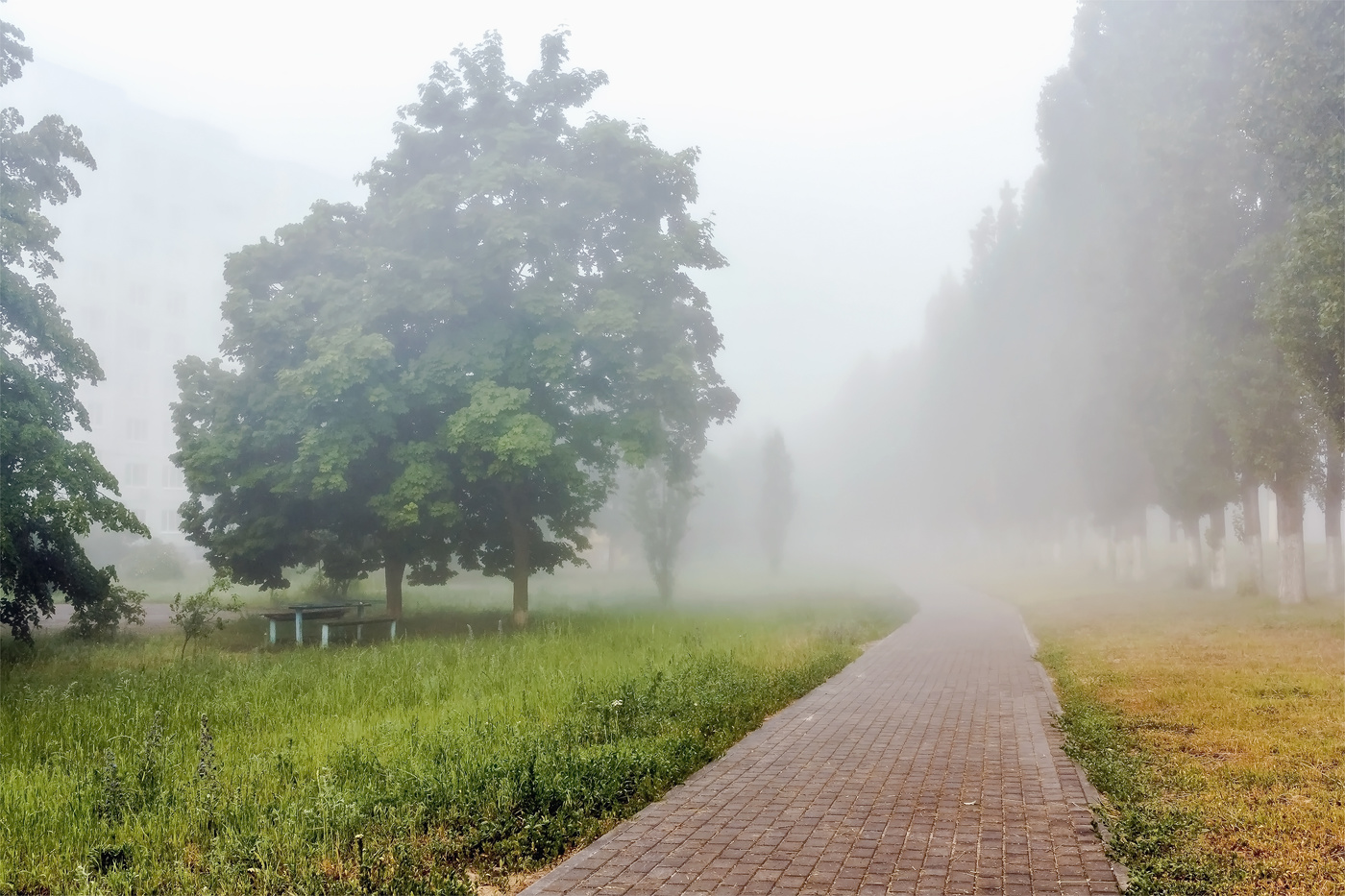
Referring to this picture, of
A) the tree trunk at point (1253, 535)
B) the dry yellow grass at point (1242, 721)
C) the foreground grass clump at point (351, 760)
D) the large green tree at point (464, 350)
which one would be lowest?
the dry yellow grass at point (1242, 721)

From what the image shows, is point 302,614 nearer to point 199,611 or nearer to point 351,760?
point 199,611

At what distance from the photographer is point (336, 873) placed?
4.97 m

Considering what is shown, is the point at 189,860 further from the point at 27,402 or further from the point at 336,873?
the point at 27,402

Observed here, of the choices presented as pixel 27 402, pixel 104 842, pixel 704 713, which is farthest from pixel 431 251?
pixel 104 842

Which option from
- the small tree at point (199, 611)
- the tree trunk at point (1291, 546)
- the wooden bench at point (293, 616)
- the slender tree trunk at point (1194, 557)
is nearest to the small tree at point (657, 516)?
the wooden bench at point (293, 616)

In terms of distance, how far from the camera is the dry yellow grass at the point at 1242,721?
5.40 m

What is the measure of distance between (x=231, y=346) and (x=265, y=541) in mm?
4621

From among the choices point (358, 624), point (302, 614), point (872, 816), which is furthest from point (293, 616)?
point (872, 816)

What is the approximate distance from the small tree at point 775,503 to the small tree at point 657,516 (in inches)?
1293

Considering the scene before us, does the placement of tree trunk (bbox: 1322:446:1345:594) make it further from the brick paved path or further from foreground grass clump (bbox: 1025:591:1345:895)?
the brick paved path

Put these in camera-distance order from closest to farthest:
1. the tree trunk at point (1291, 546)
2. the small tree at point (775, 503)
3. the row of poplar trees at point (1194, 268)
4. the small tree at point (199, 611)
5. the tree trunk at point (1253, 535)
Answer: the row of poplar trees at point (1194, 268), the small tree at point (199, 611), the tree trunk at point (1291, 546), the tree trunk at point (1253, 535), the small tree at point (775, 503)

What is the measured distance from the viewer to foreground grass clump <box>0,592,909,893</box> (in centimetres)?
521

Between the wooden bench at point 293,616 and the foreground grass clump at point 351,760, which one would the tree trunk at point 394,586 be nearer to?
the wooden bench at point 293,616

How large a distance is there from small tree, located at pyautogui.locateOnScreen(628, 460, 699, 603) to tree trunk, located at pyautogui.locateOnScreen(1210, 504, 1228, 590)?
17810mm
